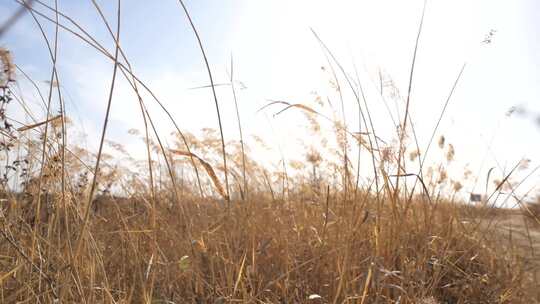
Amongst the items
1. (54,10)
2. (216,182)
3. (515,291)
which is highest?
(54,10)

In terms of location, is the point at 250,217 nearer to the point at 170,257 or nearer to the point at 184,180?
the point at 170,257

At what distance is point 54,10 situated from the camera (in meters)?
1.09

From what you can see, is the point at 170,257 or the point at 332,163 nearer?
the point at 170,257

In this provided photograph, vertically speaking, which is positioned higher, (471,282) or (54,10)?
(54,10)

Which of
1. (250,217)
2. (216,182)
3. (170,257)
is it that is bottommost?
(170,257)

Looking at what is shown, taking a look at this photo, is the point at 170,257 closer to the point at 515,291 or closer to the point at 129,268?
the point at 129,268

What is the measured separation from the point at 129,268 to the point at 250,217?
0.54m

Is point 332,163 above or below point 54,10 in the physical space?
below

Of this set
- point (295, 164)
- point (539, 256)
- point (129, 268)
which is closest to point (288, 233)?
point (129, 268)

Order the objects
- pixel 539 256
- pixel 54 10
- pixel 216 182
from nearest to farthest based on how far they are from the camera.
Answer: pixel 54 10 < pixel 216 182 < pixel 539 256

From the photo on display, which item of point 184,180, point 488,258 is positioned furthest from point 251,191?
point 488,258

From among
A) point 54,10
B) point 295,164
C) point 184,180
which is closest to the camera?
point 54,10

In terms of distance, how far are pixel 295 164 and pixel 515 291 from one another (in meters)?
2.35

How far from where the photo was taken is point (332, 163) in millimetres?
2967
